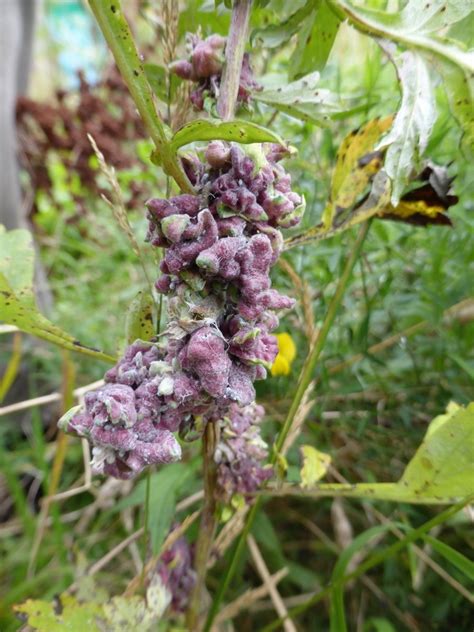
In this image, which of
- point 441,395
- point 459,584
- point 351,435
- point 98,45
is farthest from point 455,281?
point 98,45

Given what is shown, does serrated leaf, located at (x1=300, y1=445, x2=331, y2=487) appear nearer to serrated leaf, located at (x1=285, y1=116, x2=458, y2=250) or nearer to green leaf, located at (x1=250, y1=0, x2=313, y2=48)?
serrated leaf, located at (x1=285, y1=116, x2=458, y2=250)

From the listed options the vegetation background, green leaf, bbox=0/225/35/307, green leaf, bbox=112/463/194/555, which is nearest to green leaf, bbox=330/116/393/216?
the vegetation background

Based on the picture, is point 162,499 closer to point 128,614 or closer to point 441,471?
point 128,614

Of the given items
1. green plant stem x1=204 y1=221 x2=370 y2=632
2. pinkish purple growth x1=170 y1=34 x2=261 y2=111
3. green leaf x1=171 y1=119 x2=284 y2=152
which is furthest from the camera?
green plant stem x1=204 y1=221 x2=370 y2=632

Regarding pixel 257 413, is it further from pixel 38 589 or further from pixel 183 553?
pixel 38 589

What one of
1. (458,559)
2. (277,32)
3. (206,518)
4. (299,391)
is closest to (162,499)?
(206,518)

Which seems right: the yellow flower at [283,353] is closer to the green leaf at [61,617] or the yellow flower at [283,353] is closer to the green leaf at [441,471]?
the green leaf at [441,471]
